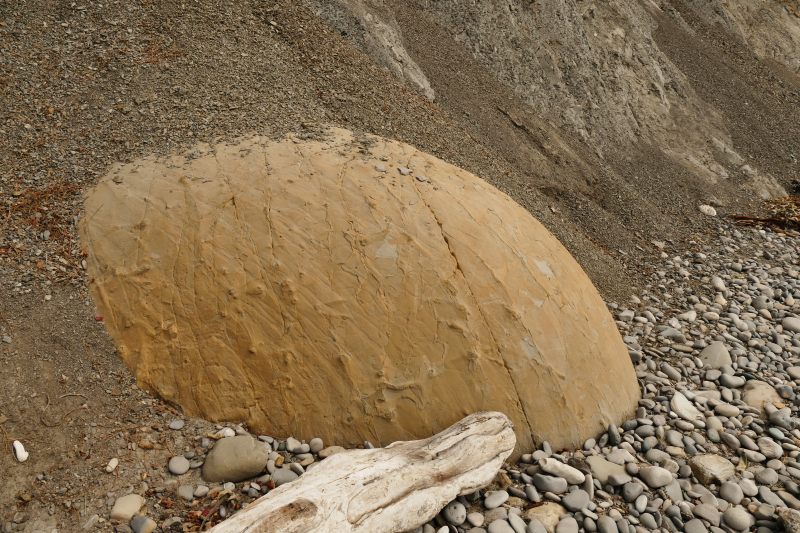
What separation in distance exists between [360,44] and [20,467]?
24.8ft

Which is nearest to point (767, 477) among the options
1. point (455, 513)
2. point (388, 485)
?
point (455, 513)

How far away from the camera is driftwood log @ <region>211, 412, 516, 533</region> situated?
2.80 metres

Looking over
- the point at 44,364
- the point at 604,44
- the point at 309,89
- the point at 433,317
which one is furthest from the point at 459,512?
the point at 604,44

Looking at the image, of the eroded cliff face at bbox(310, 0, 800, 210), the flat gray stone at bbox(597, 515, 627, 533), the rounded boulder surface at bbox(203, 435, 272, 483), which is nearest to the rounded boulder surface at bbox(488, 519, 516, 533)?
the flat gray stone at bbox(597, 515, 627, 533)

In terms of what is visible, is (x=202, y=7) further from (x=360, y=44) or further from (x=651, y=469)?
(x=651, y=469)

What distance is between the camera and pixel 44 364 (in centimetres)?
368

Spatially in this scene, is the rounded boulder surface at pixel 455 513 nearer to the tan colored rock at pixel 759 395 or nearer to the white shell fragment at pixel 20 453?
the white shell fragment at pixel 20 453

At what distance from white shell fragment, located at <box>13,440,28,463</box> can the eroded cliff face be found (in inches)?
290

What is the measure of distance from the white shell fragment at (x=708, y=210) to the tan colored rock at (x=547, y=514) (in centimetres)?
843

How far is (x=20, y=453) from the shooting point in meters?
3.31

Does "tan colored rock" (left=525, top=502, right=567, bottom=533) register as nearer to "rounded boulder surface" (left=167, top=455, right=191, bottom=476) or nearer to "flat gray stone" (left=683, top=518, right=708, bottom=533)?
"flat gray stone" (left=683, top=518, right=708, bottom=533)

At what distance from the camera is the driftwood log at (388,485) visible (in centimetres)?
280

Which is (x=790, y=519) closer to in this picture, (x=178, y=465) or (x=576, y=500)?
(x=576, y=500)

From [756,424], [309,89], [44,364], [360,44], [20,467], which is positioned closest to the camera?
[20,467]
